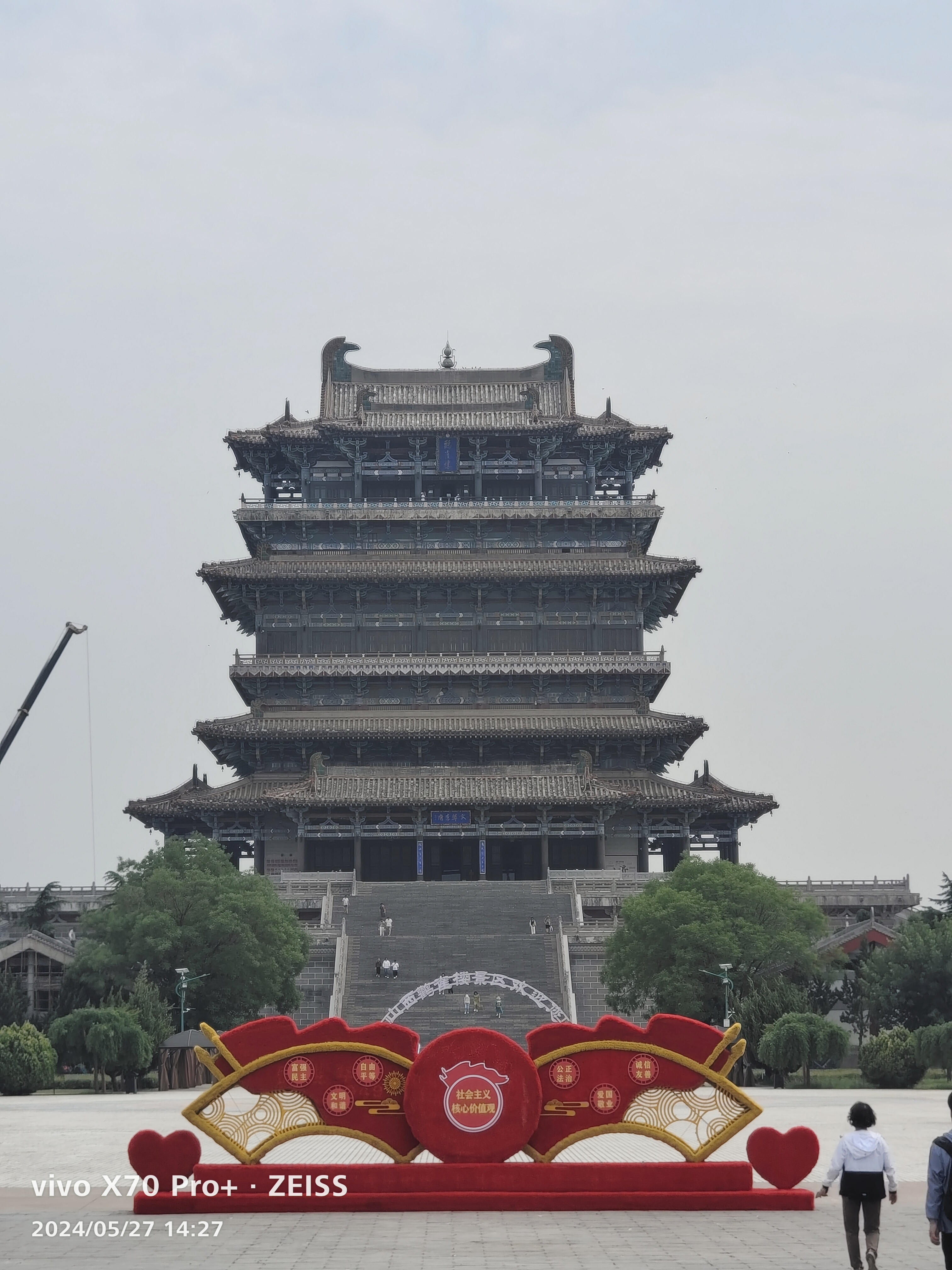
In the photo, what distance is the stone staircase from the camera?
5203 cm

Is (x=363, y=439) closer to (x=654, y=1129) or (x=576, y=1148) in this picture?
(x=576, y=1148)

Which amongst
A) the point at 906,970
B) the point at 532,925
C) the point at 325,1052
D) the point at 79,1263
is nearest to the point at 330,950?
the point at 532,925

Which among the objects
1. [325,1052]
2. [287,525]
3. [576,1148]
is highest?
[287,525]

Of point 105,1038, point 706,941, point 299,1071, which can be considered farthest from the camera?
point 706,941

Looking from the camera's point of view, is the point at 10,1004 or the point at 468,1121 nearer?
the point at 468,1121

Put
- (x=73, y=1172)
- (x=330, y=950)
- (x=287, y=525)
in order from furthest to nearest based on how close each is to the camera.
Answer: (x=287, y=525), (x=330, y=950), (x=73, y=1172)

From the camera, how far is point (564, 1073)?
2189 centimetres

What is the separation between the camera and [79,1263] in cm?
1706

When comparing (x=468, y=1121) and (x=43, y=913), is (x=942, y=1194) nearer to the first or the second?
(x=468, y=1121)

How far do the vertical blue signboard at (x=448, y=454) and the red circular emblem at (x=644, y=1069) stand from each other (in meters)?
59.0

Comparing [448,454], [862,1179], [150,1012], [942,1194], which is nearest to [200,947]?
[150,1012]

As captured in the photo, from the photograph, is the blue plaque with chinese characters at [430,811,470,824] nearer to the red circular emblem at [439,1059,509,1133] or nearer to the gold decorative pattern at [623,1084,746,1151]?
the gold decorative pattern at [623,1084,746,1151]

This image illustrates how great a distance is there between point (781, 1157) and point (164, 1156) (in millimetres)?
7486

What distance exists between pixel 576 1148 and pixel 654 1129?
29.6 feet
